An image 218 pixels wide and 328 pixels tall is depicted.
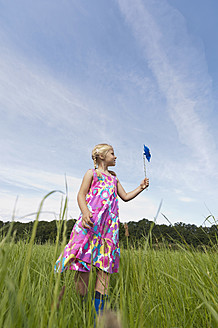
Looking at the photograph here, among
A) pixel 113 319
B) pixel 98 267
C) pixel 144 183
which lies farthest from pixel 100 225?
pixel 113 319

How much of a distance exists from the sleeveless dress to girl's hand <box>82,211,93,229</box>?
4 centimetres

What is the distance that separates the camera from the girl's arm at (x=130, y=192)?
262cm

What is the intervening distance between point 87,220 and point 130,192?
2.48 ft

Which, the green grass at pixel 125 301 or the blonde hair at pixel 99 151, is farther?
the blonde hair at pixel 99 151

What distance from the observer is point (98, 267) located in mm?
1989

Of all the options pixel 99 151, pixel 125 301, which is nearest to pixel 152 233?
pixel 99 151

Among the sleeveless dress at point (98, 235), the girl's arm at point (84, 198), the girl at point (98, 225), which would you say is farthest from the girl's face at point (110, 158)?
the girl's arm at point (84, 198)

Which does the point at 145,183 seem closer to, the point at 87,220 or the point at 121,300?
the point at 87,220

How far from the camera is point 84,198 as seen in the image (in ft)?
7.47

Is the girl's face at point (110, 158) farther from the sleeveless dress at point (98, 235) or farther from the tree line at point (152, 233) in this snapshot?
the tree line at point (152, 233)

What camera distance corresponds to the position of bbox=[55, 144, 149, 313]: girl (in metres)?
2.00

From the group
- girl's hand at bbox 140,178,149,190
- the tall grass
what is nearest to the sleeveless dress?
girl's hand at bbox 140,178,149,190

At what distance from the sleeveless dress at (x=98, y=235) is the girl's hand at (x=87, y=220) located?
0.12ft

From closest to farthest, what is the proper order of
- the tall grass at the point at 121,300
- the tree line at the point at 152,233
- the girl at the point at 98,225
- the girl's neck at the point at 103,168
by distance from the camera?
the tall grass at the point at 121,300 → the tree line at the point at 152,233 → the girl at the point at 98,225 → the girl's neck at the point at 103,168
